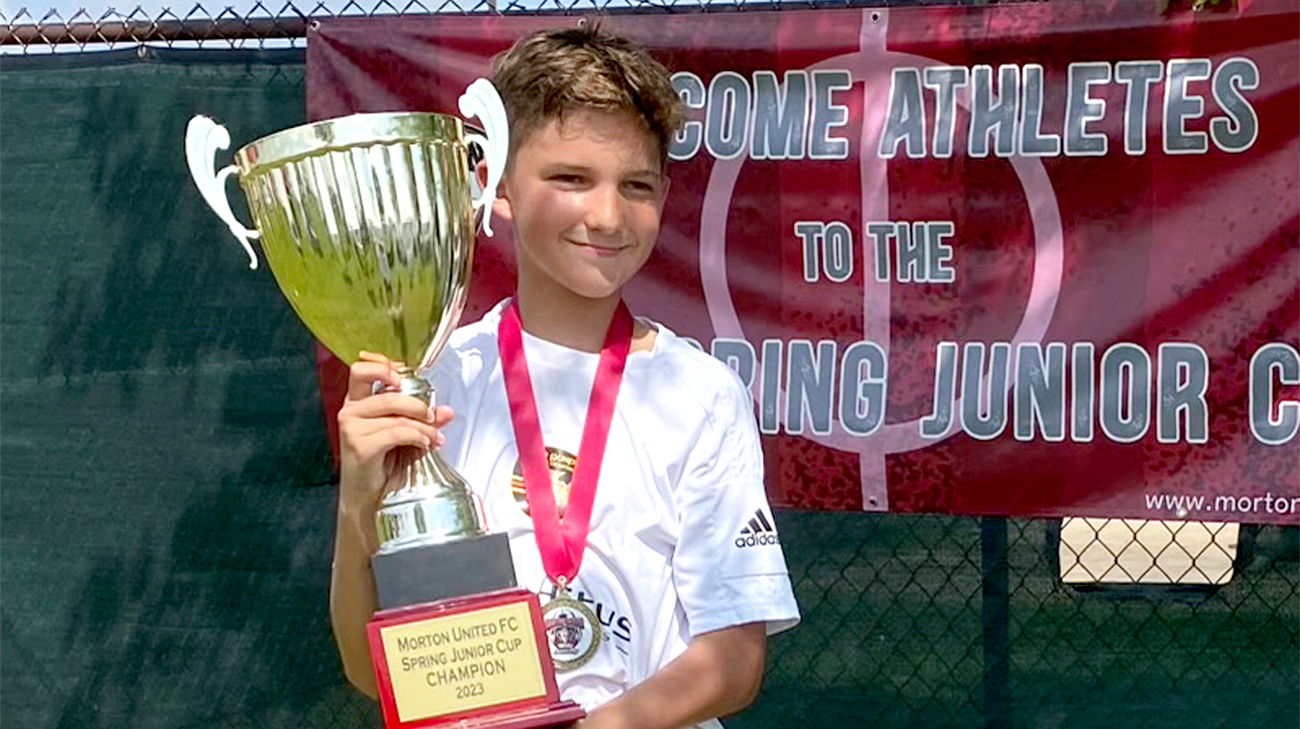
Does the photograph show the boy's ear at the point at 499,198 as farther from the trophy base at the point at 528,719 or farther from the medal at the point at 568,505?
the trophy base at the point at 528,719

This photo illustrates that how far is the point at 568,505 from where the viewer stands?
7.10 feet

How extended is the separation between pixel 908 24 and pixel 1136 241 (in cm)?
68

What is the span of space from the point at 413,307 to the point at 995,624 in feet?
7.32

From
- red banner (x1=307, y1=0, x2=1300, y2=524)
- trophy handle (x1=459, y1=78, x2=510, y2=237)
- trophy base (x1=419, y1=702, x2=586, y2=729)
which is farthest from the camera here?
red banner (x1=307, y1=0, x2=1300, y2=524)

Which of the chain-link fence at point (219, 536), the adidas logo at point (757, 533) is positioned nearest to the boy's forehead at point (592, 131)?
the adidas logo at point (757, 533)

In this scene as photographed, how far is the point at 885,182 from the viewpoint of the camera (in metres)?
3.92

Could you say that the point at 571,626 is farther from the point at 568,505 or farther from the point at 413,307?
the point at 413,307

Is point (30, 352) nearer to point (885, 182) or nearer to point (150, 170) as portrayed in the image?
point (150, 170)

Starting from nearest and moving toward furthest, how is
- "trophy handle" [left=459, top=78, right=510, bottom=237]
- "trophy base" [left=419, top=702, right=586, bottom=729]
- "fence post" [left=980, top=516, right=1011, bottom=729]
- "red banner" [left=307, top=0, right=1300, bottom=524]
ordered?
"trophy base" [left=419, top=702, right=586, bottom=729] → "trophy handle" [left=459, top=78, right=510, bottom=237] → "red banner" [left=307, top=0, right=1300, bottom=524] → "fence post" [left=980, top=516, right=1011, bottom=729]

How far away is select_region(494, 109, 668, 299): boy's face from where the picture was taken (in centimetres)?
220

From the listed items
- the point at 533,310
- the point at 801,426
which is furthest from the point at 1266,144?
the point at 533,310

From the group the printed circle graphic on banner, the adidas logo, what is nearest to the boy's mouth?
the adidas logo

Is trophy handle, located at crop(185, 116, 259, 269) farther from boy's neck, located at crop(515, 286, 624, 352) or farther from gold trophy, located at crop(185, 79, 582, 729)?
boy's neck, located at crop(515, 286, 624, 352)

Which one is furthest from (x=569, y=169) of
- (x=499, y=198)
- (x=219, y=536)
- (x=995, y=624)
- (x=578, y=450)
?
(x=219, y=536)
